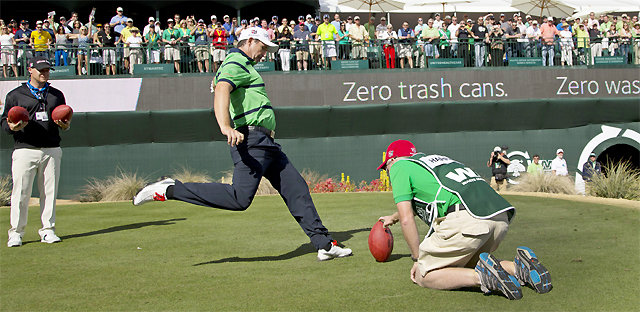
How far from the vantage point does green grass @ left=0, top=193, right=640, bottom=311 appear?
4.83m

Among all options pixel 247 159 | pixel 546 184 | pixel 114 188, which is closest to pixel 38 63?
pixel 247 159

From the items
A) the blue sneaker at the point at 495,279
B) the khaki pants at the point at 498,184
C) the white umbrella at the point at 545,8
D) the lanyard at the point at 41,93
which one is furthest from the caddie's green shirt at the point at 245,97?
the white umbrella at the point at 545,8

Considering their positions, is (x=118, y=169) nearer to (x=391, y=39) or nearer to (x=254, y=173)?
(x=391, y=39)

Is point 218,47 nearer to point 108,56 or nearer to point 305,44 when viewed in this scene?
point 305,44

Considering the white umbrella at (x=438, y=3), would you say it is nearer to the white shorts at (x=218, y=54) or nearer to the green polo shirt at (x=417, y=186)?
the white shorts at (x=218, y=54)

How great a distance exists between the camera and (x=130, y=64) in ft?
68.2

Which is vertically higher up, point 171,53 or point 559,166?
point 171,53

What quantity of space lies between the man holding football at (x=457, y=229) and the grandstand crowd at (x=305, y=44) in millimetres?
15294

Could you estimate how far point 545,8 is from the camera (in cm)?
2602

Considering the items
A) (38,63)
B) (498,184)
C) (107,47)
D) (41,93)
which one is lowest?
(498,184)

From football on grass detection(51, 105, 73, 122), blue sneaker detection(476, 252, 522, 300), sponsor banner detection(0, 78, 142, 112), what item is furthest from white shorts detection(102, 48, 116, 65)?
blue sneaker detection(476, 252, 522, 300)

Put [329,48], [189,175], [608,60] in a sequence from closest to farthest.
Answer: [189,175], [329,48], [608,60]

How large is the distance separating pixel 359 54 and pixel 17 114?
614 inches

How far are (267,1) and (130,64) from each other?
34.3 feet
